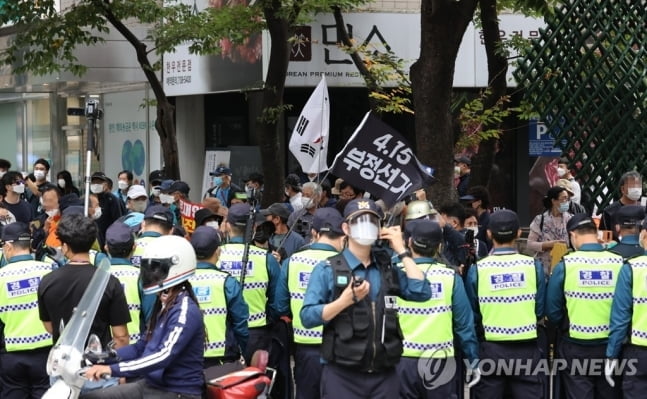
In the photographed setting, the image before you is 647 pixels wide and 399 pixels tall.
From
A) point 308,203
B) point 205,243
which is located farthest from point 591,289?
point 205,243

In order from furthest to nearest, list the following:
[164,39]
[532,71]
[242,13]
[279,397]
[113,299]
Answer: [164,39] < [242,13] < [532,71] < [279,397] < [113,299]

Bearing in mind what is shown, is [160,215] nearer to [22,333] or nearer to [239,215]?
[239,215]

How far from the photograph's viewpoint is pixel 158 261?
6445 millimetres

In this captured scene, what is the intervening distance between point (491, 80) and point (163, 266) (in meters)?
10.6

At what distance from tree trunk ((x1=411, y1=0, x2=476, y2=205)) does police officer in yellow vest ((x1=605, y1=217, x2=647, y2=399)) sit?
4371 millimetres

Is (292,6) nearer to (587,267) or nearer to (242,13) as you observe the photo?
(242,13)

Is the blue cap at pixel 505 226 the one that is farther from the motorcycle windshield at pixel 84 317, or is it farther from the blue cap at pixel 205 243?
the motorcycle windshield at pixel 84 317

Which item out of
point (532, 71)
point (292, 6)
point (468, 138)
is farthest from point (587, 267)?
point (292, 6)

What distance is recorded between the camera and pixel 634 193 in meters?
12.2

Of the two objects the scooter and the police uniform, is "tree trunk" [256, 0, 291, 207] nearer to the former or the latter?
the police uniform

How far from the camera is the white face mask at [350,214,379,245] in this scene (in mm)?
6922

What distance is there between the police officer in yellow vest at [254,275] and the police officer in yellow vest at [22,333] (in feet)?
4.87

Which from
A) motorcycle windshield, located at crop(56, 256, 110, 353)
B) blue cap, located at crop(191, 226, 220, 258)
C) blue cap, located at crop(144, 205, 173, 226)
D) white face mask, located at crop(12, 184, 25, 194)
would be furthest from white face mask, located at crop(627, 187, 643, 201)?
white face mask, located at crop(12, 184, 25, 194)

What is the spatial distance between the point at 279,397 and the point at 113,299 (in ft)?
9.77
